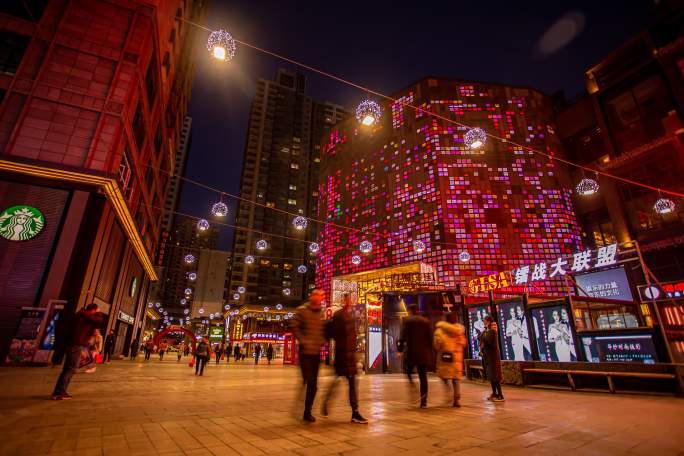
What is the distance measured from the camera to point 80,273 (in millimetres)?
13641

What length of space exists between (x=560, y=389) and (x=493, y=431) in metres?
6.47

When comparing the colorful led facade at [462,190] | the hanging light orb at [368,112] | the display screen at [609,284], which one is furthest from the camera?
the colorful led facade at [462,190]

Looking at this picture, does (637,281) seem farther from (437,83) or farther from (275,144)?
(275,144)

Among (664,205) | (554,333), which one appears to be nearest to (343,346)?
(554,333)

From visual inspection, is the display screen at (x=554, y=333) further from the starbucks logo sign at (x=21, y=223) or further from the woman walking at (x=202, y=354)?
the starbucks logo sign at (x=21, y=223)

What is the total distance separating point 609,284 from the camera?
72.6 ft

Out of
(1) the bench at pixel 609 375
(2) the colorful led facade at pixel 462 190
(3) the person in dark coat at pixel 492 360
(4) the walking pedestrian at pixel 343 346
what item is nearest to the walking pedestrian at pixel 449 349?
(3) the person in dark coat at pixel 492 360

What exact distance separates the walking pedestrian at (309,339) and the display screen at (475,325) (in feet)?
36.2

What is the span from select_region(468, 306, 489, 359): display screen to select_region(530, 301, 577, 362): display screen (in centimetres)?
226

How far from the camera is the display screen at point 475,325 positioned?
13.6 m

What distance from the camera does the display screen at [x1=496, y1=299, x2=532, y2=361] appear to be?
38.9 feet

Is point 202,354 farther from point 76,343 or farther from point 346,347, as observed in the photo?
point 346,347

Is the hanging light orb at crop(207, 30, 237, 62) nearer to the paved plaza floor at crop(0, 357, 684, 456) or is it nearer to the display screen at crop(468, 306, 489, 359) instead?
the paved plaza floor at crop(0, 357, 684, 456)

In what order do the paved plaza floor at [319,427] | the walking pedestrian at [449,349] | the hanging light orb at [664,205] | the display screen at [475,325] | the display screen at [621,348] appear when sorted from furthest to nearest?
1. the hanging light orb at [664,205]
2. the display screen at [475,325]
3. the display screen at [621,348]
4. the walking pedestrian at [449,349]
5. the paved plaza floor at [319,427]
